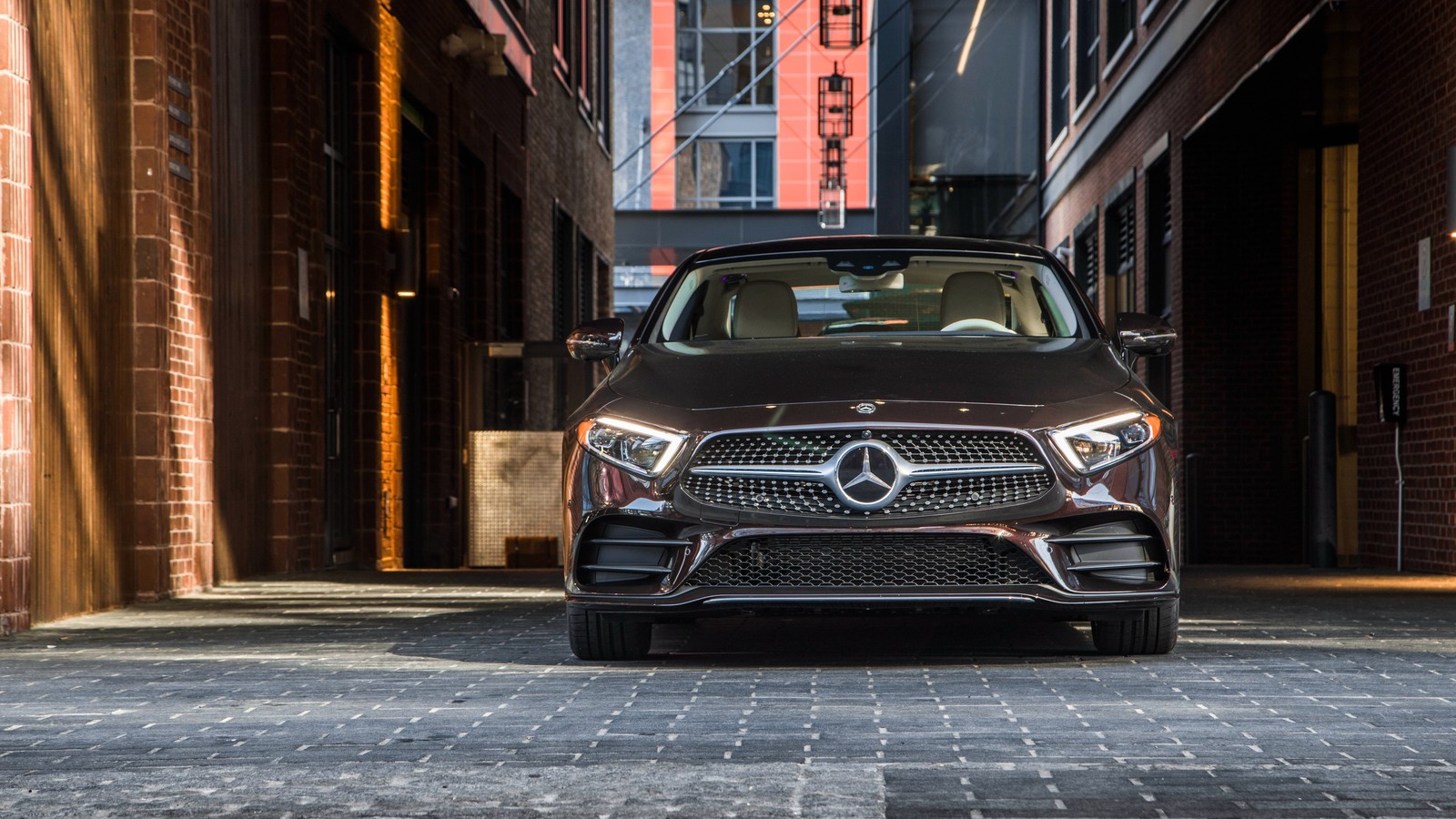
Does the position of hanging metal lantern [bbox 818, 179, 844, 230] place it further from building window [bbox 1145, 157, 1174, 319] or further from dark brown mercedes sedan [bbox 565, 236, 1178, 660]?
dark brown mercedes sedan [bbox 565, 236, 1178, 660]

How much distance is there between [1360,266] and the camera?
543 inches

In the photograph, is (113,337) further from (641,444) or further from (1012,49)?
(1012,49)

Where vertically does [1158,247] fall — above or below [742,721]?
above

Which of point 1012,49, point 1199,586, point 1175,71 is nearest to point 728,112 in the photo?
point 1012,49

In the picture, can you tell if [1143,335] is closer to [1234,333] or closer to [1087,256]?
[1234,333]

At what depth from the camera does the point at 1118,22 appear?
24.9 meters

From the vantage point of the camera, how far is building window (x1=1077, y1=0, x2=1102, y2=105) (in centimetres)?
2723

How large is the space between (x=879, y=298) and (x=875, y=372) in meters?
1.45

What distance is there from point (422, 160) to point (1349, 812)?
1524cm

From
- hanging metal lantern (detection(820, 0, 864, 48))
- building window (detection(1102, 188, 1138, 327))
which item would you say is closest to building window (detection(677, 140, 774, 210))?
hanging metal lantern (detection(820, 0, 864, 48))

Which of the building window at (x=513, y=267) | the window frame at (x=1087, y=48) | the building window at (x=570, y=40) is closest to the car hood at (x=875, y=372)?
the building window at (x=513, y=267)

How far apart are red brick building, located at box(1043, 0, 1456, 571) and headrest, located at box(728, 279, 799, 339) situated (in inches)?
244

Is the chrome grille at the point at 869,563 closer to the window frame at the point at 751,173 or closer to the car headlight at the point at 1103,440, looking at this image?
the car headlight at the point at 1103,440

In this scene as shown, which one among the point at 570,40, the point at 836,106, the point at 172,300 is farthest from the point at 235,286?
the point at 836,106
